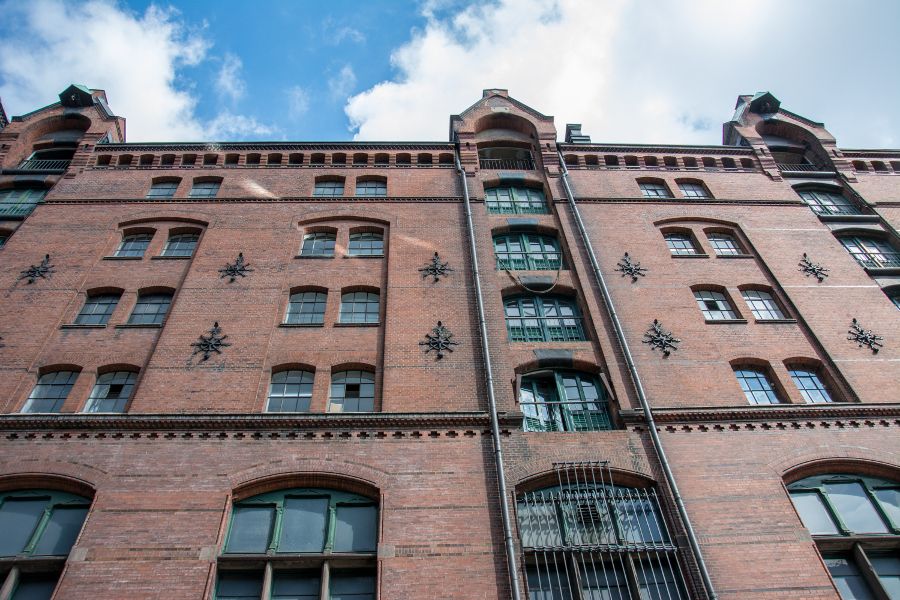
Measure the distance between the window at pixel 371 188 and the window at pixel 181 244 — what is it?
5.67 m

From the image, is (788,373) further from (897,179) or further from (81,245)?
(81,245)

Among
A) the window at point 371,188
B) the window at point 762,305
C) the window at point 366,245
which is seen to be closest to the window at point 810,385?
the window at point 762,305

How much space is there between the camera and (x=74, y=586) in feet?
33.3

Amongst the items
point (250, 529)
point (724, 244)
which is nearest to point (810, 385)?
point (724, 244)

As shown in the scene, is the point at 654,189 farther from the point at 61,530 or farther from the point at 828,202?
the point at 61,530

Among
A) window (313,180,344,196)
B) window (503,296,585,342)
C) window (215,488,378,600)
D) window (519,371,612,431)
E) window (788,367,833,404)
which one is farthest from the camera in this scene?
window (313,180,344,196)

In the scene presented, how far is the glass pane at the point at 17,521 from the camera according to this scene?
36.6 feet

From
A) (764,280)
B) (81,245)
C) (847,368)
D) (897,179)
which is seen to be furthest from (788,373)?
(81,245)

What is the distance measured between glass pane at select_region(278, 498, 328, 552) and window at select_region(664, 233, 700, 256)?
13.1 meters

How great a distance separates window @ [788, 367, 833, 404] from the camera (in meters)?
14.9

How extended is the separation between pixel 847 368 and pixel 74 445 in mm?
17441

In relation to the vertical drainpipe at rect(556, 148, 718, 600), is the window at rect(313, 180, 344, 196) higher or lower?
higher

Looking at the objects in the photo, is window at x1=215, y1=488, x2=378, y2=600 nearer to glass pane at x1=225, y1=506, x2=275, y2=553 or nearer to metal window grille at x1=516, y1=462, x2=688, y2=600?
glass pane at x1=225, y1=506, x2=275, y2=553

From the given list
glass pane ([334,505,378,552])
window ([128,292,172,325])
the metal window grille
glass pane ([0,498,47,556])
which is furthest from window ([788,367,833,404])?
glass pane ([0,498,47,556])
